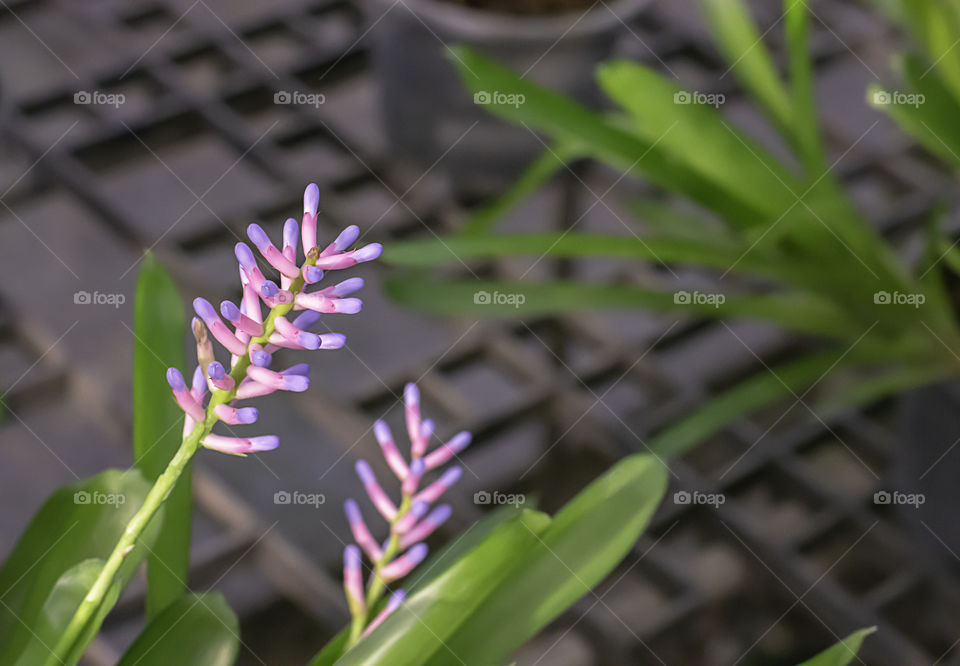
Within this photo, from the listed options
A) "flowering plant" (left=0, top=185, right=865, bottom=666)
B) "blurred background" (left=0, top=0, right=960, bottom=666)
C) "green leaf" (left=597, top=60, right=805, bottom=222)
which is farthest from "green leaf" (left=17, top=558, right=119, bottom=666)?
"green leaf" (left=597, top=60, right=805, bottom=222)

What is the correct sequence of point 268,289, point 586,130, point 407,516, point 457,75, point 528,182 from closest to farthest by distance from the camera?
point 268,289 → point 407,516 → point 586,130 → point 528,182 → point 457,75

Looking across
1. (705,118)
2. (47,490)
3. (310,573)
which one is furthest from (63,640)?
(47,490)

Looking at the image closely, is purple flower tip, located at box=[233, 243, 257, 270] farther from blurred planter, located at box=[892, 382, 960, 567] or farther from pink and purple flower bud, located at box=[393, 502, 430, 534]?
blurred planter, located at box=[892, 382, 960, 567]

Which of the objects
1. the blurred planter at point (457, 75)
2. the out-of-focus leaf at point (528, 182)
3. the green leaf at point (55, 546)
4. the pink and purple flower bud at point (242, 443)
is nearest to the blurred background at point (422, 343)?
the blurred planter at point (457, 75)

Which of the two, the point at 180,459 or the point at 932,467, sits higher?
the point at 180,459

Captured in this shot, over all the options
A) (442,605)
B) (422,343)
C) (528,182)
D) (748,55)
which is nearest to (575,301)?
(528,182)

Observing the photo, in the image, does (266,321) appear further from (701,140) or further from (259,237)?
(701,140)

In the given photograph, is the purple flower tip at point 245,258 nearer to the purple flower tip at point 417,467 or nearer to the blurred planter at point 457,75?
the purple flower tip at point 417,467
